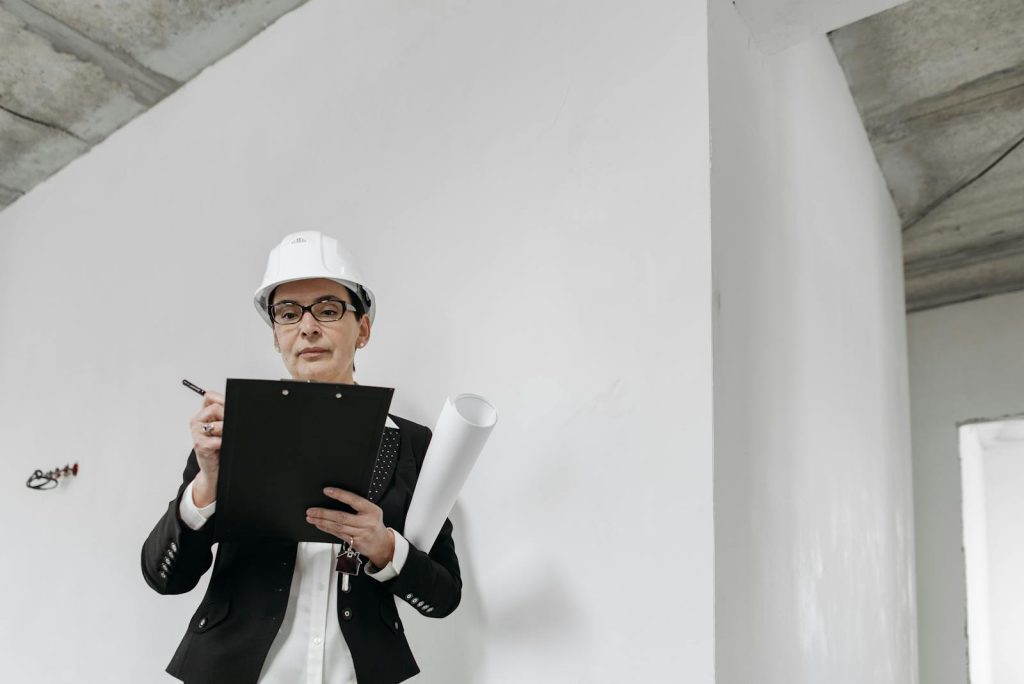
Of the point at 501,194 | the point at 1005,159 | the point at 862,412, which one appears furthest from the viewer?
the point at 1005,159

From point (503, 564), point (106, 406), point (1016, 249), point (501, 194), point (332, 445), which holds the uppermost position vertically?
point (1016, 249)

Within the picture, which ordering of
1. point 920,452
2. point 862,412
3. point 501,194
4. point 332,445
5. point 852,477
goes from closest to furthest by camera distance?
point 332,445 < point 501,194 < point 852,477 < point 862,412 < point 920,452

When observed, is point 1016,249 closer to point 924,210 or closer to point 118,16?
point 924,210

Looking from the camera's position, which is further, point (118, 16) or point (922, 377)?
point (922, 377)

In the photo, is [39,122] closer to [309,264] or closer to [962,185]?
[309,264]

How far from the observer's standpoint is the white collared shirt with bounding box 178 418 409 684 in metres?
1.64

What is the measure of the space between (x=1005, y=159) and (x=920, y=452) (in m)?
1.79

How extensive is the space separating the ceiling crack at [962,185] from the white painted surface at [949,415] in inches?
36.4

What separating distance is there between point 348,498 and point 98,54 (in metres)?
2.39

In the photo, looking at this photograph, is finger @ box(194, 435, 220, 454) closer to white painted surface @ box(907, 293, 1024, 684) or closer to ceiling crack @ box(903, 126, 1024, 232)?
ceiling crack @ box(903, 126, 1024, 232)

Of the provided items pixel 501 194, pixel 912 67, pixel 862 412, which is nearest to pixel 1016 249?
pixel 912 67

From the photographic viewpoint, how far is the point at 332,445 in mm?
1507

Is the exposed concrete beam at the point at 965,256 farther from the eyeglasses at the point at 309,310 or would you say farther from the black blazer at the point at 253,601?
the black blazer at the point at 253,601

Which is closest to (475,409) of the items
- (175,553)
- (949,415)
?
(175,553)
